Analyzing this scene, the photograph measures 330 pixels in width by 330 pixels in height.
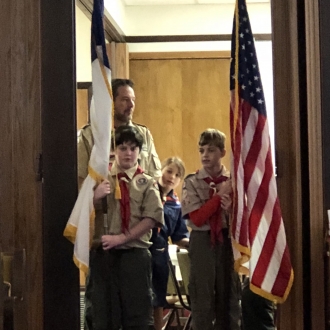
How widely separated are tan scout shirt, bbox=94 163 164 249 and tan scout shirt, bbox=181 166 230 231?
126mm

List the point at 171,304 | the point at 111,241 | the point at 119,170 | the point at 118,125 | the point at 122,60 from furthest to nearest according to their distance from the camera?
the point at 122,60, the point at 171,304, the point at 118,125, the point at 119,170, the point at 111,241

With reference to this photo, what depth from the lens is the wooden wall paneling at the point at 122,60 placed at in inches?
143

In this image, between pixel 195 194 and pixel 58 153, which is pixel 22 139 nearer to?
pixel 58 153

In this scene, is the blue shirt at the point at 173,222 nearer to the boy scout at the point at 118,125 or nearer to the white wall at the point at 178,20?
the boy scout at the point at 118,125

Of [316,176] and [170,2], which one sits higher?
[170,2]

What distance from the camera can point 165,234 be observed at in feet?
8.10

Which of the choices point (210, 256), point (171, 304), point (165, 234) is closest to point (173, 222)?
point (165, 234)

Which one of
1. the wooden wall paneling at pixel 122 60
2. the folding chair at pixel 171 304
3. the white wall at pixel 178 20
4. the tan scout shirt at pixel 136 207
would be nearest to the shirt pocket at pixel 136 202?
the tan scout shirt at pixel 136 207

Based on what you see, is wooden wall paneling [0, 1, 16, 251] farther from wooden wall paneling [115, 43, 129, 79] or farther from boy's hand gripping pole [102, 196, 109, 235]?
wooden wall paneling [115, 43, 129, 79]

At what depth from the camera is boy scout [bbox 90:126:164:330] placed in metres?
1.96

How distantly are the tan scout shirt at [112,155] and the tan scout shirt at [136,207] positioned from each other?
10 centimetres

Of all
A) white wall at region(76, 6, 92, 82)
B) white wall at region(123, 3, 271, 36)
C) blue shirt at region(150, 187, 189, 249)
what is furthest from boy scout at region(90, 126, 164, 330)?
white wall at region(123, 3, 271, 36)

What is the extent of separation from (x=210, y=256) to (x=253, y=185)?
1.60 ft

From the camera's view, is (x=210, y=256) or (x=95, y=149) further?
(x=210, y=256)
